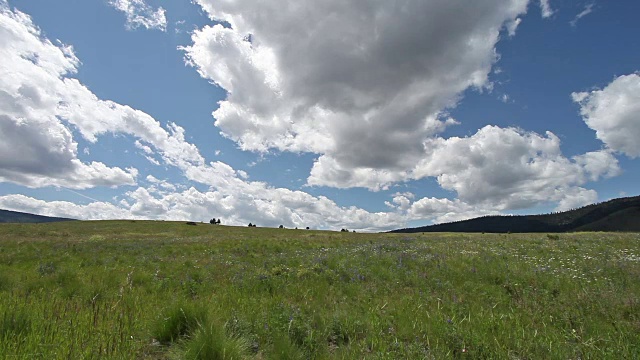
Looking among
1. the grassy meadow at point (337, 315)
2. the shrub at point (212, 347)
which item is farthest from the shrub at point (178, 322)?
the shrub at point (212, 347)

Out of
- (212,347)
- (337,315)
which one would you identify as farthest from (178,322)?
(337,315)

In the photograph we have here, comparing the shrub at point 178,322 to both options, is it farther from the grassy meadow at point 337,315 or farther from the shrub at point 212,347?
the shrub at point 212,347

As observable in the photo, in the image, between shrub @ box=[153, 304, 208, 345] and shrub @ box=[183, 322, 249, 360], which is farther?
shrub @ box=[153, 304, 208, 345]

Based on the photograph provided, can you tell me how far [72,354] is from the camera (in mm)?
3391

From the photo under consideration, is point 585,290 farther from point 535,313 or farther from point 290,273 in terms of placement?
point 290,273

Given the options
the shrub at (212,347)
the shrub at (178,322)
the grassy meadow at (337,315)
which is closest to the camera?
the shrub at (212,347)

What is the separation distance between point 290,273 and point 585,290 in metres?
8.41

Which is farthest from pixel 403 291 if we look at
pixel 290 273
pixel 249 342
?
pixel 249 342

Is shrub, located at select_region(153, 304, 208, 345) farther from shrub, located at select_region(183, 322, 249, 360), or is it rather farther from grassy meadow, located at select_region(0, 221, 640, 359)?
shrub, located at select_region(183, 322, 249, 360)

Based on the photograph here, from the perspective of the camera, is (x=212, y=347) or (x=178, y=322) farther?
(x=178, y=322)

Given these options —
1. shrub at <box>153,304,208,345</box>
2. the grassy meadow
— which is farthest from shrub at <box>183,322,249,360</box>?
shrub at <box>153,304,208,345</box>

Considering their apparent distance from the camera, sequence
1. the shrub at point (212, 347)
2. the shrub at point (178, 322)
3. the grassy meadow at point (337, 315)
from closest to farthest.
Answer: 1. the shrub at point (212, 347)
2. the grassy meadow at point (337, 315)
3. the shrub at point (178, 322)

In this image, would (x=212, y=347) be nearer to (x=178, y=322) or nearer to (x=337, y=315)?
(x=178, y=322)

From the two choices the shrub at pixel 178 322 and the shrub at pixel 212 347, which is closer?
the shrub at pixel 212 347
